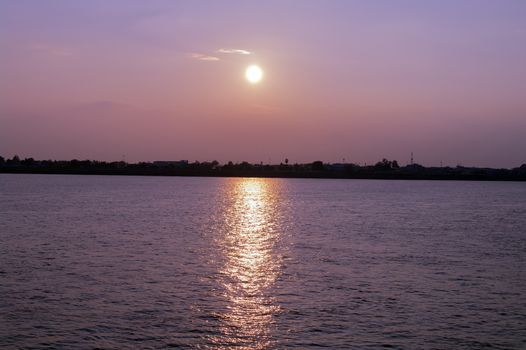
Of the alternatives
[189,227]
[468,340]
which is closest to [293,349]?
[468,340]

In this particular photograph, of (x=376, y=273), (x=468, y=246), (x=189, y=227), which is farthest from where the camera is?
(x=189, y=227)

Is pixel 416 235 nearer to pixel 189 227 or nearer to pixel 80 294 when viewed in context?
pixel 189 227

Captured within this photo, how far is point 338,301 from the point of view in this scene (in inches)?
896

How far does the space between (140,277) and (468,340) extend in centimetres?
1385

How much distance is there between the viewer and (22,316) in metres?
19.8

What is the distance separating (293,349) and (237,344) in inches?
60.2

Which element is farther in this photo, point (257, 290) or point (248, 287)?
point (248, 287)

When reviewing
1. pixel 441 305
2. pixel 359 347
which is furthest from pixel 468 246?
pixel 359 347

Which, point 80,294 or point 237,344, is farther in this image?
point 80,294

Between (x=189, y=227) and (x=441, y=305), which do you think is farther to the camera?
(x=189, y=227)

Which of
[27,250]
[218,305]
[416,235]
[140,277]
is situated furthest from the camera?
[416,235]

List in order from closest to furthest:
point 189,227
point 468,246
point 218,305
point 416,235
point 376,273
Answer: point 218,305 → point 376,273 → point 468,246 → point 416,235 → point 189,227

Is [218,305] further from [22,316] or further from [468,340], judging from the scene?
[468,340]

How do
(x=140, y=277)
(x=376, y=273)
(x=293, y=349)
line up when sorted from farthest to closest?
(x=376, y=273), (x=140, y=277), (x=293, y=349)
